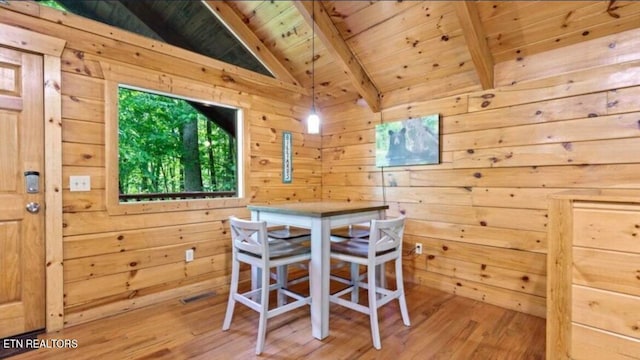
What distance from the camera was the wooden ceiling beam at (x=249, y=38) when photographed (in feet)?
9.90

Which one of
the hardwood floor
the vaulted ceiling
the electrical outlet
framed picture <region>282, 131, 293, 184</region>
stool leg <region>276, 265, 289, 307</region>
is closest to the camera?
the hardwood floor

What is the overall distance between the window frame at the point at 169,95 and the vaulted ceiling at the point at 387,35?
424 millimetres

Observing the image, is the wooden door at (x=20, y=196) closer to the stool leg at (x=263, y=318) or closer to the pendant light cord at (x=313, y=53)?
the stool leg at (x=263, y=318)

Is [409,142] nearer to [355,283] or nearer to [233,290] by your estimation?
[355,283]

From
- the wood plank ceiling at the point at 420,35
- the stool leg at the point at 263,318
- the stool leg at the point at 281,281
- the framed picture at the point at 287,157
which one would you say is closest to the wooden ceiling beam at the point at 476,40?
the wood plank ceiling at the point at 420,35

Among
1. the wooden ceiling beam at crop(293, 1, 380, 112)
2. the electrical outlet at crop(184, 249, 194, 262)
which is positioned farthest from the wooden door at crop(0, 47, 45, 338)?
the wooden ceiling beam at crop(293, 1, 380, 112)

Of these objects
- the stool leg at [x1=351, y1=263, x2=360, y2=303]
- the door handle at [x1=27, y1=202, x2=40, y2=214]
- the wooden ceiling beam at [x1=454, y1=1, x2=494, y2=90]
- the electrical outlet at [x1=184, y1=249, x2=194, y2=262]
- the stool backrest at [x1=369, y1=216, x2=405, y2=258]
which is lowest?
the stool leg at [x1=351, y1=263, x2=360, y2=303]

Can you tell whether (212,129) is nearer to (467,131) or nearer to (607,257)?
(467,131)

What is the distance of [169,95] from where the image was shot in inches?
108

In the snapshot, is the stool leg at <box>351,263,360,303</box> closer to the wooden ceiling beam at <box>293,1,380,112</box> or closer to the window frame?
the window frame

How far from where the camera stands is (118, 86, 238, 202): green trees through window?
2983 millimetres

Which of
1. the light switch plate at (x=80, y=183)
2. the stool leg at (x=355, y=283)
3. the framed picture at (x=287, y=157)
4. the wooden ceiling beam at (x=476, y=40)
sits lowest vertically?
the stool leg at (x=355, y=283)

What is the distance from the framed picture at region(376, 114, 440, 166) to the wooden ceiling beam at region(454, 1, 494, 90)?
530 mm

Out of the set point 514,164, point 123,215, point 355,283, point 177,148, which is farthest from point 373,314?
point 177,148
